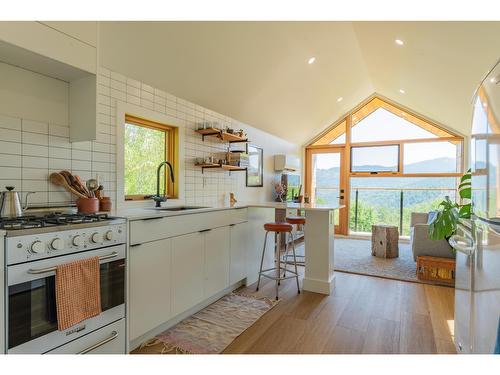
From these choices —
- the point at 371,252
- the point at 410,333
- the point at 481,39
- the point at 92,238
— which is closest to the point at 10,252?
the point at 92,238

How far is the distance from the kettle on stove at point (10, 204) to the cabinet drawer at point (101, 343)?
81cm

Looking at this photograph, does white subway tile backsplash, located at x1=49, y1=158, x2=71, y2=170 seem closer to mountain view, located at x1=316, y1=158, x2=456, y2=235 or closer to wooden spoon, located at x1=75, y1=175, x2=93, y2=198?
wooden spoon, located at x1=75, y1=175, x2=93, y2=198

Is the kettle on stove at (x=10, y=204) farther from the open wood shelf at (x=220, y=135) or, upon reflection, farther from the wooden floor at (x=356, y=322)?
the open wood shelf at (x=220, y=135)

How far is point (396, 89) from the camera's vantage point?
5344 millimetres

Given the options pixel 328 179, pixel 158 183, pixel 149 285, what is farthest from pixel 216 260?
pixel 328 179

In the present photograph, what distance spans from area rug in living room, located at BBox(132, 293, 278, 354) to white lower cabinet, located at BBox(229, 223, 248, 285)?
0.25 m

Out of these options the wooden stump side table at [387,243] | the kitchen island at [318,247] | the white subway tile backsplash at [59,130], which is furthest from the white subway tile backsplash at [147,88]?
the wooden stump side table at [387,243]

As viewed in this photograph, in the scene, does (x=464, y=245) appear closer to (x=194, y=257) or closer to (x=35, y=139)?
(x=194, y=257)

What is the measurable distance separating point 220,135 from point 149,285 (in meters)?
1.96

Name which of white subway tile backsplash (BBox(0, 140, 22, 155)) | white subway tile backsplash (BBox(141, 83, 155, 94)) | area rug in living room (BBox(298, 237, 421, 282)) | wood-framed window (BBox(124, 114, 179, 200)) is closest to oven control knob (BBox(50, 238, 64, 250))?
white subway tile backsplash (BBox(0, 140, 22, 155))

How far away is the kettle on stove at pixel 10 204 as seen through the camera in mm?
1670

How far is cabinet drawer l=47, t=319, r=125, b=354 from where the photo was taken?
1581 mm

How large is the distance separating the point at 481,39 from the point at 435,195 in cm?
373
